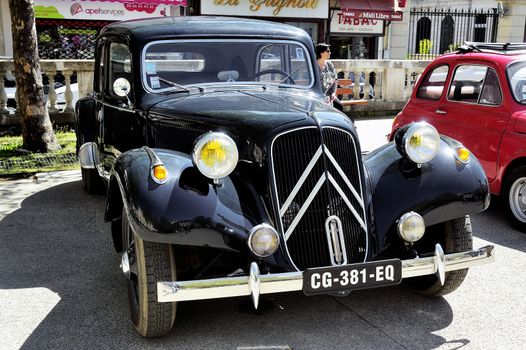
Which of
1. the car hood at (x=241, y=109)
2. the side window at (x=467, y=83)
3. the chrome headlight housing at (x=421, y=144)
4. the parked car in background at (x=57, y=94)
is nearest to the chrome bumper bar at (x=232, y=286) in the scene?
the car hood at (x=241, y=109)

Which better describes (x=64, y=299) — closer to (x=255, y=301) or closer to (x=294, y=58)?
(x=255, y=301)

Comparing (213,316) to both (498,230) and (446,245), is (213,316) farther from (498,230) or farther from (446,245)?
(498,230)

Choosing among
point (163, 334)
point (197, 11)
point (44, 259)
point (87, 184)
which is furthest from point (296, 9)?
point (163, 334)

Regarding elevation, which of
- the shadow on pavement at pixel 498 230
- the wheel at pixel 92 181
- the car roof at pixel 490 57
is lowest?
the shadow on pavement at pixel 498 230

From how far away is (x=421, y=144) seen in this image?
394 cm

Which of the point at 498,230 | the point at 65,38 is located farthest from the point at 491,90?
the point at 65,38

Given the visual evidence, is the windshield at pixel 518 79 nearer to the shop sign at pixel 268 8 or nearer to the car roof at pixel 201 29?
the car roof at pixel 201 29

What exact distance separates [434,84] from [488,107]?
94 cm

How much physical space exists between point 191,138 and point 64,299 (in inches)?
55.6

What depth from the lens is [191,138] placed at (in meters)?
4.16

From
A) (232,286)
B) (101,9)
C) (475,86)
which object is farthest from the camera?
(101,9)

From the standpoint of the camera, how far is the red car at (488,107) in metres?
5.83

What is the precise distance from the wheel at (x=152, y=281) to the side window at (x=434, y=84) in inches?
172

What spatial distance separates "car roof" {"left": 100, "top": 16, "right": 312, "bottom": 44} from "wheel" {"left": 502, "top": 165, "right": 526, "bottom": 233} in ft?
7.69
